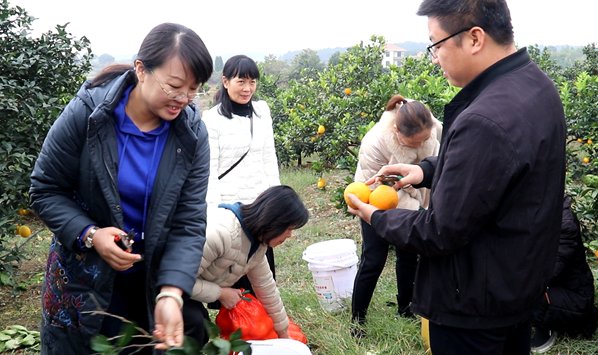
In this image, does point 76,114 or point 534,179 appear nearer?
point 534,179

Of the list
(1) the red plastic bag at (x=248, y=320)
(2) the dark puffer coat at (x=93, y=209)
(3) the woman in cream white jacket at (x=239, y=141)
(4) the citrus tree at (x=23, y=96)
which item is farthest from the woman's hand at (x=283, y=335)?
(4) the citrus tree at (x=23, y=96)

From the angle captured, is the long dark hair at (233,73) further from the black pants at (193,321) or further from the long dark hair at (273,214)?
the black pants at (193,321)

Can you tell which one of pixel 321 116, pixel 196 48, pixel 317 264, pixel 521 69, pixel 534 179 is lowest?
pixel 317 264

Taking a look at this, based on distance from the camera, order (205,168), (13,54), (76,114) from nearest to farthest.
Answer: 1. (76,114)
2. (205,168)
3. (13,54)

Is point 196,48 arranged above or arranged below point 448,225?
above

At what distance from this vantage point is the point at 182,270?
1681 millimetres

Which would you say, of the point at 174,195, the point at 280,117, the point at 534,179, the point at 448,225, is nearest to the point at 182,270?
the point at 174,195

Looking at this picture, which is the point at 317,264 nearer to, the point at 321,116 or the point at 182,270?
the point at 182,270

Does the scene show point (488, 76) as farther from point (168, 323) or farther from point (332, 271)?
point (332, 271)

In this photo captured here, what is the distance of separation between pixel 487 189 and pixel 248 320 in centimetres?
150

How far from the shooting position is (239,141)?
3.14 meters

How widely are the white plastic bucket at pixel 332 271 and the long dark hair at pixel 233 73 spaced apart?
1.09 metres

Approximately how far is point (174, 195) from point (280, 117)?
9.50 m

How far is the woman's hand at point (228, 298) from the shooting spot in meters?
2.52
